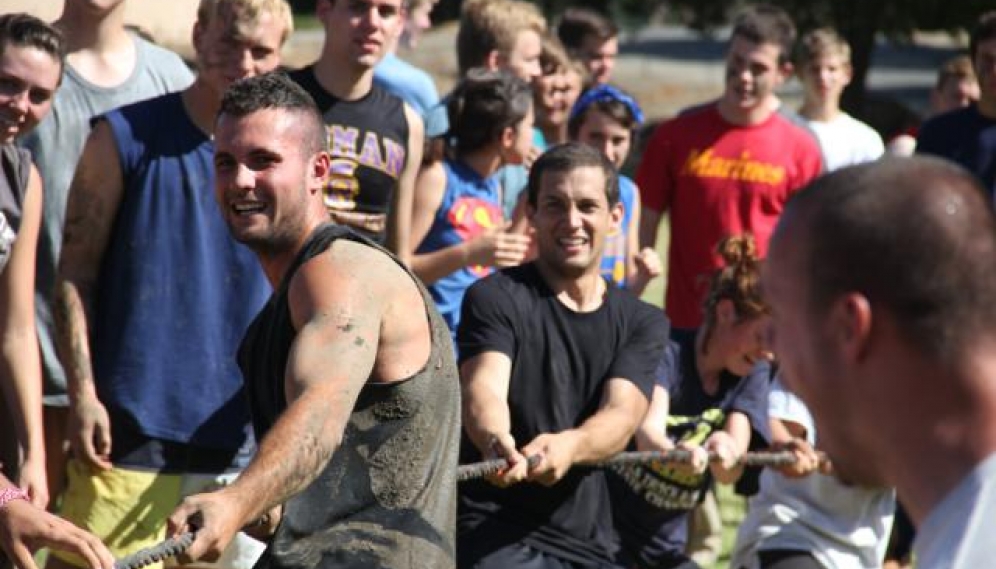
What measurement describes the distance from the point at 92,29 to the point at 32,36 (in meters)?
0.78

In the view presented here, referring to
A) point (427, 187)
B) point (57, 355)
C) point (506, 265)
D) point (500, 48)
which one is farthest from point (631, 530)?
point (500, 48)

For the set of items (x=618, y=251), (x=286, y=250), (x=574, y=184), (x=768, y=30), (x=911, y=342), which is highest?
(x=911, y=342)

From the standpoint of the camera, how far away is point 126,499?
5.34 metres

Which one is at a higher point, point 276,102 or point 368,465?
point 276,102

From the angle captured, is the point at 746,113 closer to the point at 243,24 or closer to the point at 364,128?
the point at 364,128

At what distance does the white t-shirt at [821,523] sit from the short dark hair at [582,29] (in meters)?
4.03

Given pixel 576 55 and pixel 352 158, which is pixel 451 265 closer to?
pixel 352 158

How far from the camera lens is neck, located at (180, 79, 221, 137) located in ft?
17.6

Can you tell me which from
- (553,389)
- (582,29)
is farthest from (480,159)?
(582,29)

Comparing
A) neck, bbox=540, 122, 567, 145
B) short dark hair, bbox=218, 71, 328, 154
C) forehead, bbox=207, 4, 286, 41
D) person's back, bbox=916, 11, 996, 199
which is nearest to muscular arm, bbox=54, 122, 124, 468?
forehead, bbox=207, 4, 286, 41

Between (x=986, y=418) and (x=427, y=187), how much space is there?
4.69 meters

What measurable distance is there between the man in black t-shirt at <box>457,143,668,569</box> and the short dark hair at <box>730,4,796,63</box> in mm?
2796

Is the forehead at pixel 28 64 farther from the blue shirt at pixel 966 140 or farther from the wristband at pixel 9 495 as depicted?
the blue shirt at pixel 966 140

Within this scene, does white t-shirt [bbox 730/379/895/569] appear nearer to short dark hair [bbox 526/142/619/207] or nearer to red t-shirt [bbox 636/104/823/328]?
short dark hair [bbox 526/142/619/207]
